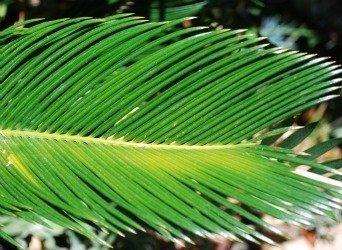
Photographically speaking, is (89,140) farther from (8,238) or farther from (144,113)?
(8,238)

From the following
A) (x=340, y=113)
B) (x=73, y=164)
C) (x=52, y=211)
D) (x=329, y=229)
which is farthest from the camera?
(x=329, y=229)

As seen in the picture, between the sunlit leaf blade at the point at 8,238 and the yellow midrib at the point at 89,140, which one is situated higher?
the yellow midrib at the point at 89,140

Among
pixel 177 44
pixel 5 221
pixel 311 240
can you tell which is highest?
pixel 177 44

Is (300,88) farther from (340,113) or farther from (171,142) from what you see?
(340,113)

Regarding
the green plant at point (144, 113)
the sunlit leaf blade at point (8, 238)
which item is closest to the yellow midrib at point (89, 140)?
the green plant at point (144, 113)

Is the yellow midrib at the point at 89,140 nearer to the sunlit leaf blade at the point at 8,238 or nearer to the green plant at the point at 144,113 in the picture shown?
the green plant at the point at 144,113

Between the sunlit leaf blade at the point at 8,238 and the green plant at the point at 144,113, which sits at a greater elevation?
the green plant at the point at 144,113

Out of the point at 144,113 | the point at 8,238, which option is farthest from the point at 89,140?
the point at 8,238

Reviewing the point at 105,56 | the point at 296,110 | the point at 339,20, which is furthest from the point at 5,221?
the point at 339,20

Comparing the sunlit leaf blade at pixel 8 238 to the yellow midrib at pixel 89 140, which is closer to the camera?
the sunlit leaf blade at pixel 8 238
